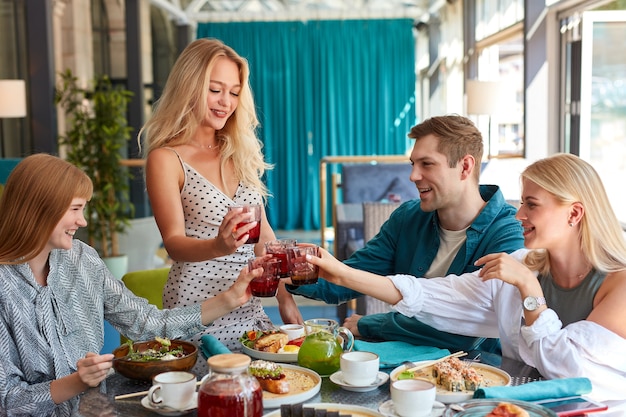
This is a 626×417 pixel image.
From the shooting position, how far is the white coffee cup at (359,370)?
160 cm

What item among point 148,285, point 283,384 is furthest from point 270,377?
point 148,285

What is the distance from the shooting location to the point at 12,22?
664cm

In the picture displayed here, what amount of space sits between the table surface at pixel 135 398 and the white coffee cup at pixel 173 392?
38 millimetres

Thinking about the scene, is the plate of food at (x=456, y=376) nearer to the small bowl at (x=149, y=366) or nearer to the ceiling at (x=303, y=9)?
the small bowl at (x=149, y=366)

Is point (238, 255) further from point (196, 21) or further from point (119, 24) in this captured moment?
point (196, 21)

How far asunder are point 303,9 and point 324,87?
1.18m

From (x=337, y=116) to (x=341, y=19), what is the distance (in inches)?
56.0

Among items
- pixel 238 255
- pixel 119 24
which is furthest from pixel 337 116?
pixel 238 255

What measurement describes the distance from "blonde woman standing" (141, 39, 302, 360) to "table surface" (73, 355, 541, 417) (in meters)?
0.48

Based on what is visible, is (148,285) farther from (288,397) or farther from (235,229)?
(288,397)

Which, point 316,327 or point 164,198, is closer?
point 316,327

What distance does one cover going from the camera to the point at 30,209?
184cm

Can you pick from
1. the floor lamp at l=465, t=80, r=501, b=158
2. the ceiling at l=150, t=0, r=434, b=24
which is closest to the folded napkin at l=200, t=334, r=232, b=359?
the floor lamp at l=465, t=80, r=501, b=158

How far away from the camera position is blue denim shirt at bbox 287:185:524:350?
2205 mm
